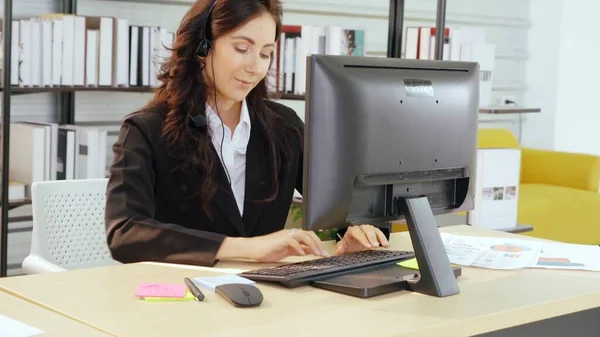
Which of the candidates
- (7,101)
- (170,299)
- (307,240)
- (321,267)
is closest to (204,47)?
(307,240)

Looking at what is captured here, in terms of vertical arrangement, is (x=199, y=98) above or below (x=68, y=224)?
above

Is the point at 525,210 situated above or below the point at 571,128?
below

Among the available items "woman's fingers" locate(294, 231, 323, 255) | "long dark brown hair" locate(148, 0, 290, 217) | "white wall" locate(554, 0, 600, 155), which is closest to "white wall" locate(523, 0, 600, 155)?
"white wall" locate(554, 0, 600, 155)

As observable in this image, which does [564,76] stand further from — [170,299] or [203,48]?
[170,299]

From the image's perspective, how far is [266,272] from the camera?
1.83m

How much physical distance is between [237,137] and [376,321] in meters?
0.92

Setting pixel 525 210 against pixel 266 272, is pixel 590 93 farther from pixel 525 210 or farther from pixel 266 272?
pixel 266 272

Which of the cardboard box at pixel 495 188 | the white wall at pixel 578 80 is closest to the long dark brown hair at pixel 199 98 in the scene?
the cardboard box at pixel 495 188

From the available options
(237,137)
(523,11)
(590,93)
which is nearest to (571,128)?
(590,93)

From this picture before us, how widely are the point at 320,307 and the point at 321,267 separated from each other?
0.25 m

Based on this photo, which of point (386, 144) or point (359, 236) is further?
point (359, 236)

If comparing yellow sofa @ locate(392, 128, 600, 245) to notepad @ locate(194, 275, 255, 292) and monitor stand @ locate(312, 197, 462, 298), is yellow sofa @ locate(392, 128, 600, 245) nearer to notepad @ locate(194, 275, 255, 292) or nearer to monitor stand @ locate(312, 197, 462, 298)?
monitor stand @ locate(312, 197, 462, 298)

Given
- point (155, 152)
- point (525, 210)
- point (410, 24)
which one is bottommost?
point (525, 210)

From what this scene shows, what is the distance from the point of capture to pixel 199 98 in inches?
89.8
